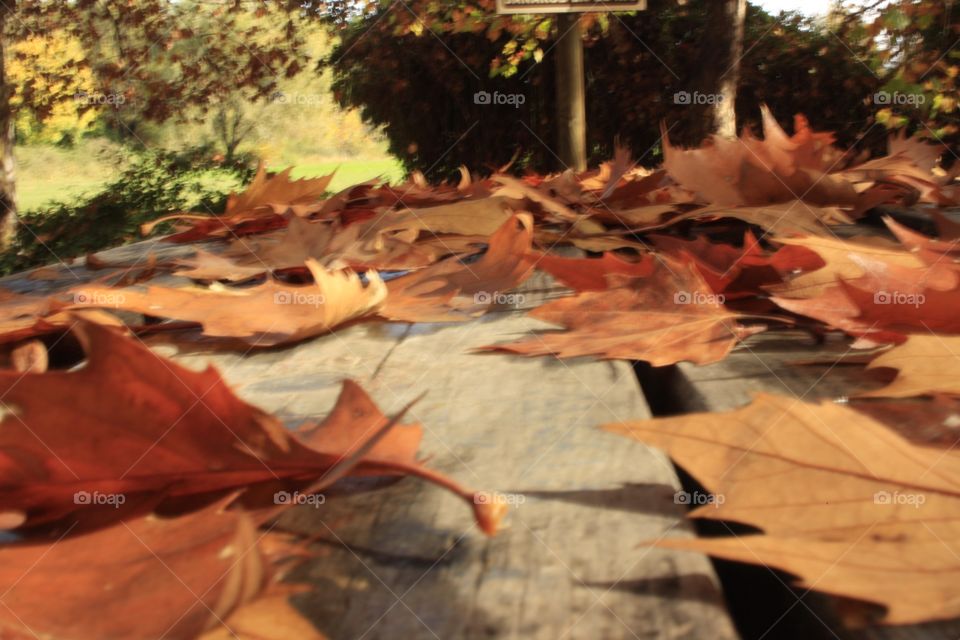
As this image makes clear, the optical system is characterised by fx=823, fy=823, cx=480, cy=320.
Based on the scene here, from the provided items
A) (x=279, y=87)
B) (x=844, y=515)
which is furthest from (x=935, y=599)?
(x=279, y=87)

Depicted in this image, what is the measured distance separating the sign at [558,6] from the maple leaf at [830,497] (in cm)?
297

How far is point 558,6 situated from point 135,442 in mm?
3059

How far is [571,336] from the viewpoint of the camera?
697mm

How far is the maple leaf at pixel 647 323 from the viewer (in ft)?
2.14

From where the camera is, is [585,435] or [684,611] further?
[585,435]

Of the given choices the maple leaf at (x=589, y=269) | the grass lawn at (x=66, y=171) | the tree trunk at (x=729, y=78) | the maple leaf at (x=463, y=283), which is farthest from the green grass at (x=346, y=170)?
the maple leaf at (x=589, y=269)

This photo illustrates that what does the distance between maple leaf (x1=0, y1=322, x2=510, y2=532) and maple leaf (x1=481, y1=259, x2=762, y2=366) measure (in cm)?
27

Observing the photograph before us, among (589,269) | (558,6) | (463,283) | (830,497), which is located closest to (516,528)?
(830,497)

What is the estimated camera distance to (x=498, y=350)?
0.69 meters

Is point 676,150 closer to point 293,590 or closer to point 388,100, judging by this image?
point 293,590

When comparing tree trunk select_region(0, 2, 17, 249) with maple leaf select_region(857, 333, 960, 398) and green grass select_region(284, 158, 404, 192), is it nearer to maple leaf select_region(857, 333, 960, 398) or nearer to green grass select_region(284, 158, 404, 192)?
green grass select_region(284, 158, 404, 192)

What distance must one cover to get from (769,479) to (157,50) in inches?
314

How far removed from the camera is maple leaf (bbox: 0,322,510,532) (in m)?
0.40

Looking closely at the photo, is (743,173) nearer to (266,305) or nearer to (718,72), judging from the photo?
(266,305)
